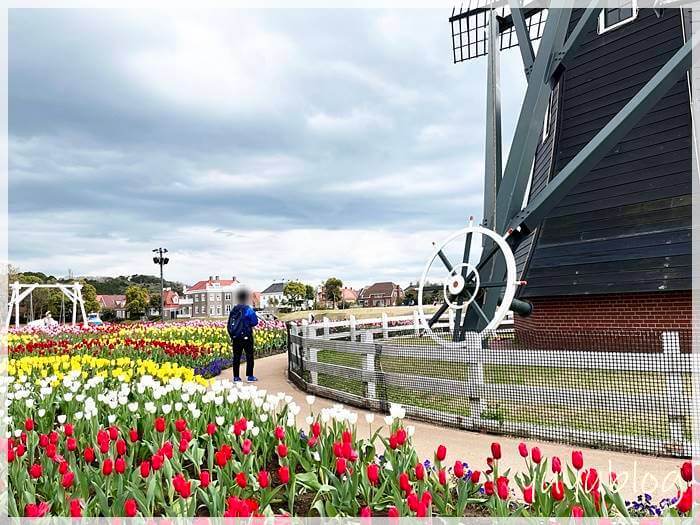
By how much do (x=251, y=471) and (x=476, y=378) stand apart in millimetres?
3284

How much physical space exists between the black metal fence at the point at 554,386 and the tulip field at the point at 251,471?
3.04 feet

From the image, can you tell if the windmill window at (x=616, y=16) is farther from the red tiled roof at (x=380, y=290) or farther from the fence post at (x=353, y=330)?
the red tiled roof at (x=380, y=290)

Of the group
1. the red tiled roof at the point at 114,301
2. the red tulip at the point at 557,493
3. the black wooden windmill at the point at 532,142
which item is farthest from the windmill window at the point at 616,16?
the red tiled roof at the point at 114,301

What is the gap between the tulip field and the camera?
2789 millimetres

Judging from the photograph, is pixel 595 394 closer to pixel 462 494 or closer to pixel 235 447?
pixel 462 494

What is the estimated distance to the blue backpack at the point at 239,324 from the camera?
31.8 feet

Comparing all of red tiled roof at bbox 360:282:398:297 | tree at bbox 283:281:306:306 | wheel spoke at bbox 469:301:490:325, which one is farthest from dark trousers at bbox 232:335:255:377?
red tiled roof at bbox 360:282:398:297

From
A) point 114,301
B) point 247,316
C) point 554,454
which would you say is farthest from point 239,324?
point 114,301

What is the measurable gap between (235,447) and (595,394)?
134 inches

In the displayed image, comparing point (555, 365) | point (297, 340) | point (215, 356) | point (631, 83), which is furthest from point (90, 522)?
point (631, 83)

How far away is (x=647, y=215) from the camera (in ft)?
34.7

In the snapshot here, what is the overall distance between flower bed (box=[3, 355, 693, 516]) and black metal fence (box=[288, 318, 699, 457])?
1.48m

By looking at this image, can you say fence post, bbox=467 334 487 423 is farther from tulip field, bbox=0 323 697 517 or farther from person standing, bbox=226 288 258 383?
person standing, bbox=226 288 258 383

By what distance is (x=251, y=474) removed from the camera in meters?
3.34
